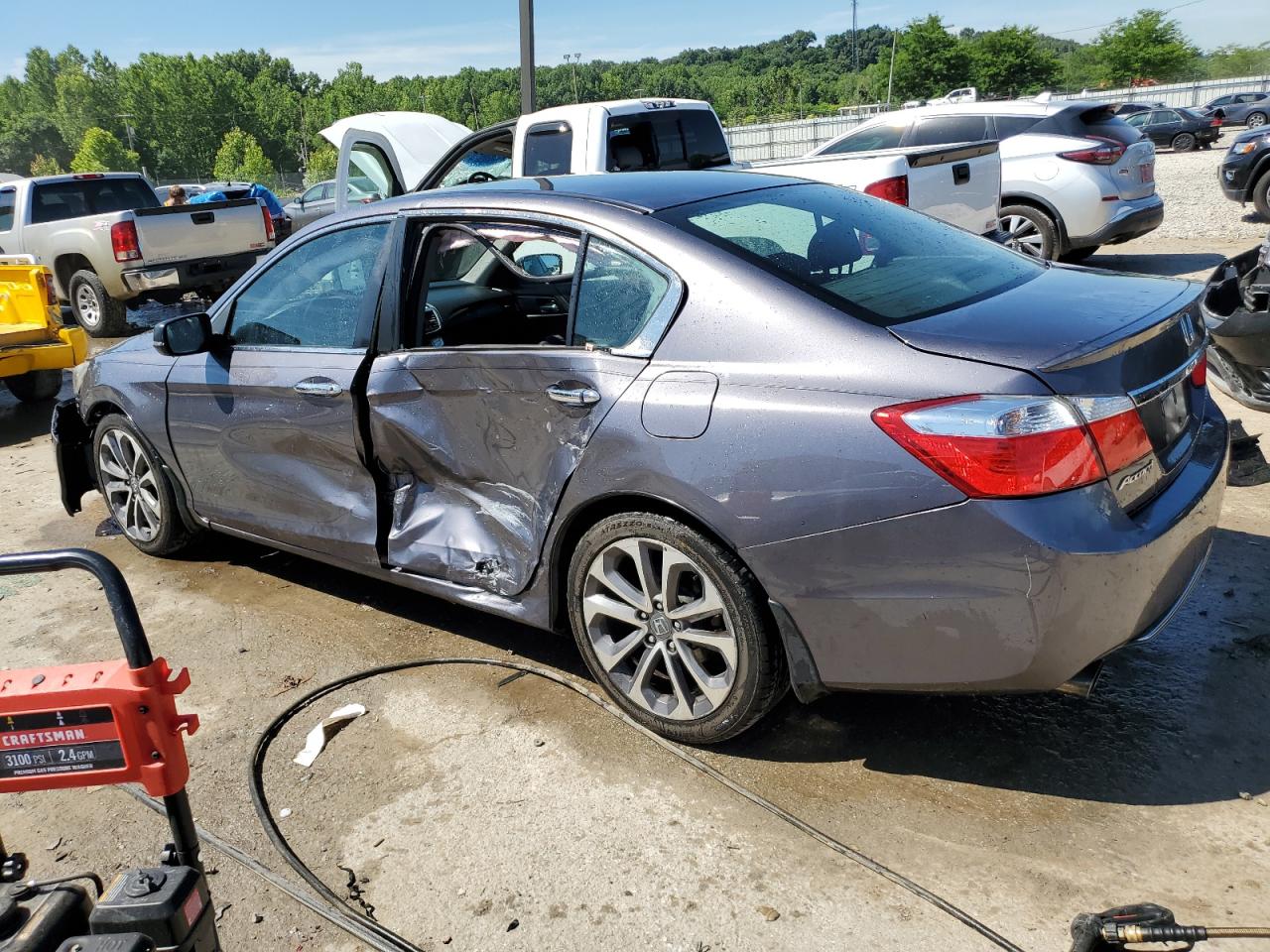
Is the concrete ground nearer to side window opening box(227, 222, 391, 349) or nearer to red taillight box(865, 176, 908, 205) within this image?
side window opening box(227, 222, 391, 349)

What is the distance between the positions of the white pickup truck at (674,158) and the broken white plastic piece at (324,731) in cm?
445

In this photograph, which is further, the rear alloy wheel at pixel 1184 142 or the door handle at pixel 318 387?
the rear alloy wheel at pixel 1184 142

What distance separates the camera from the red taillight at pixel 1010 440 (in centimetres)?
245

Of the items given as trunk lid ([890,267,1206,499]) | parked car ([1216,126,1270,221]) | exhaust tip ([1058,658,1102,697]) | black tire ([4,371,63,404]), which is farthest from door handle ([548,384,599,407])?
parked car ([1216,126,1270,221])

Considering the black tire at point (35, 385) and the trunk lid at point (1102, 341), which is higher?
the trunk lid at point (1102, 341)

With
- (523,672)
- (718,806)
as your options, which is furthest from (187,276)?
(718,806)

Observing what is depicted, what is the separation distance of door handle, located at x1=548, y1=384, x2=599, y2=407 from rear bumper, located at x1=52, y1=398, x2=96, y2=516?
318 cm

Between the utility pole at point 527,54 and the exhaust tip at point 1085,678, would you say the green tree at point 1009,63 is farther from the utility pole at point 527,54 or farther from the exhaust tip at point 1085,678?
the exhaust tip at point 1085,678

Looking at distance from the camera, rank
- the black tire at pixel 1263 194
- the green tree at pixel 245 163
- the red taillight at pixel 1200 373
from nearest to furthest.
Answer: the red taillight at pixel 1200 373 → the black tire at pixel 1263 194 → the green tree at pixel 245 163

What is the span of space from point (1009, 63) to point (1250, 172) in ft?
288

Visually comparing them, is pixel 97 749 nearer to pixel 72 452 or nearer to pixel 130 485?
pixel 130 485

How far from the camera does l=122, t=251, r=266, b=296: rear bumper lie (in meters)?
12.0

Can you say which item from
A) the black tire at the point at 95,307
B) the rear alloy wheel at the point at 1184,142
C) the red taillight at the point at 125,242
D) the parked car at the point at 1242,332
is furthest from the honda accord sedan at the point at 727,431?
→ the rear alloy wheel at the point at 1184,142

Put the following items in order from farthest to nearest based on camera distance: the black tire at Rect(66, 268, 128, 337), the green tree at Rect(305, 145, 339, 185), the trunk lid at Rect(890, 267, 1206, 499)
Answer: the green tree at Rect(305, 145, 339, 185) → the black tire at Rect(66, 268, 128, 337) → the trunk lid at Rect(890, 267, 1206, 499)
